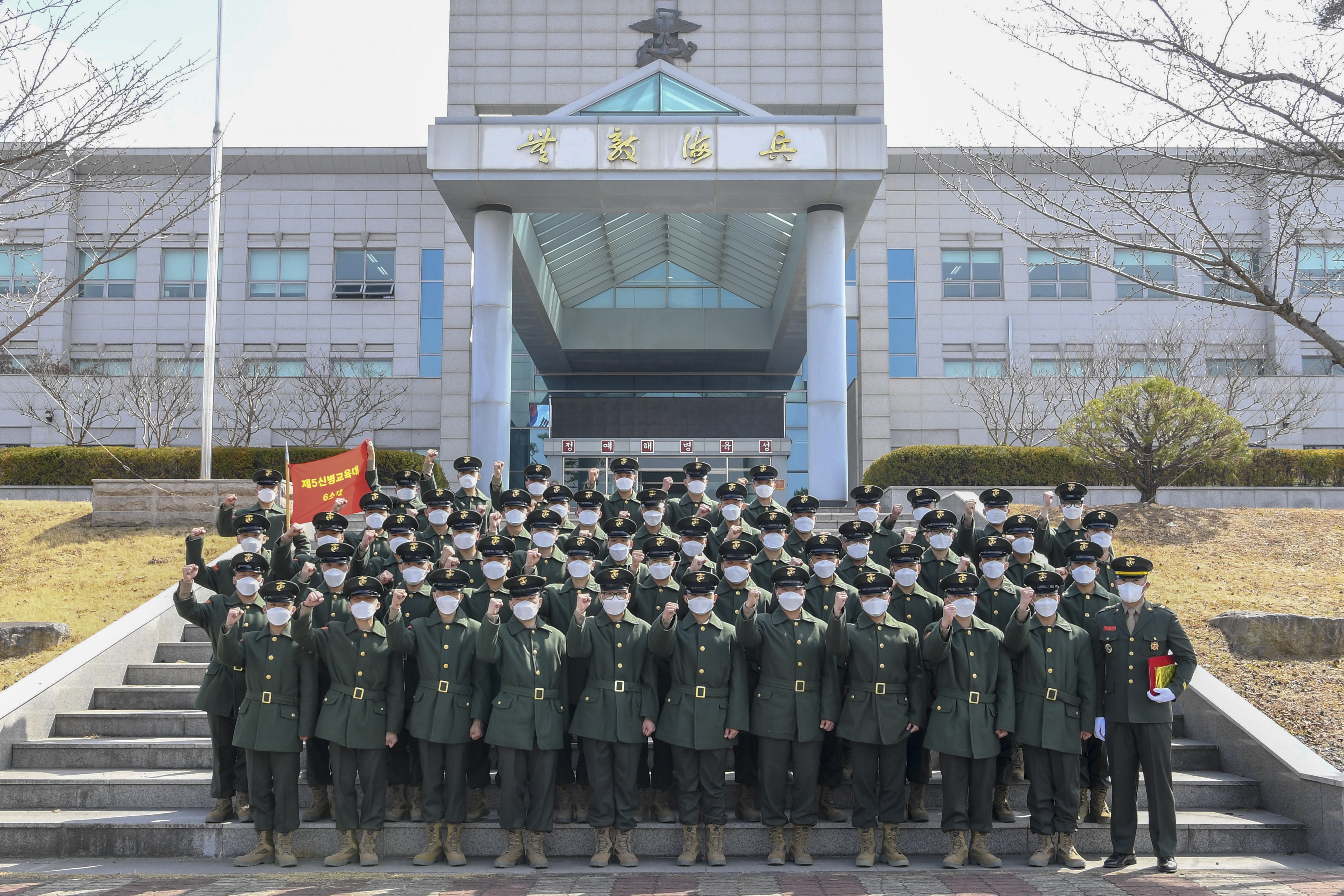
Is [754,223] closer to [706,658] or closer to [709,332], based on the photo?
[709,332]

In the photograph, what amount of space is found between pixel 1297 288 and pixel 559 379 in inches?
925

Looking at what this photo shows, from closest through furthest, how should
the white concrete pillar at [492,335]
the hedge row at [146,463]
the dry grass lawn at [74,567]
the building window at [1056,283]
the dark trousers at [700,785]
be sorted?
the dark trousers at [700,785] < the dry grass lawn at [74,567] < the white concrete pillar at [492,335] < the hedge row at [146,463] < the building window at [1056,283]

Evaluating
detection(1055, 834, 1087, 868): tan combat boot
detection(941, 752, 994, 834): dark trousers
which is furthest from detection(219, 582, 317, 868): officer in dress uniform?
detection(1055, 834, 1087, 868): tan combat boot

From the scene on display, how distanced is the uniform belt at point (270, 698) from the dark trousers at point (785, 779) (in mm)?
3299

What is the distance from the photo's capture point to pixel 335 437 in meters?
33.9

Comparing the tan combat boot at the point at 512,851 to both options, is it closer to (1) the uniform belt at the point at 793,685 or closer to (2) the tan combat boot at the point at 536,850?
(2) the tan combat boot at the point at 536,850

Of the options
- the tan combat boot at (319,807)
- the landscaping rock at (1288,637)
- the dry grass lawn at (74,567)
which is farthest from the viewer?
the dry grass lawn at (74,567)

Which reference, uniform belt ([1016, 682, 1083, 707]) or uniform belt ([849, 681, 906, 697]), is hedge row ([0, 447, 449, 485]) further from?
uniform belt ([1016, 682, 1083, 707])

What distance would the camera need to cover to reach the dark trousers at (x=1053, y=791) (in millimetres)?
7312

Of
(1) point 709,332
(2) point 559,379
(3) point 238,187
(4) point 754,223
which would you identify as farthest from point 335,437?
(4) point 754,223

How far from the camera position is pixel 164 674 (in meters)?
10.1

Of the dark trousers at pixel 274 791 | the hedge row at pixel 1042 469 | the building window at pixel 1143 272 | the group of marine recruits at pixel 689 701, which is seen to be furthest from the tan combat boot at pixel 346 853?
the building window at pixel 1143 272

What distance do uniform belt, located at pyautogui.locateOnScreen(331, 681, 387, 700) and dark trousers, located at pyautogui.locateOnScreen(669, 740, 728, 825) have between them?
6.92 feet

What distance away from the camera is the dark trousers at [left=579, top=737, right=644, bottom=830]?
7.48m
